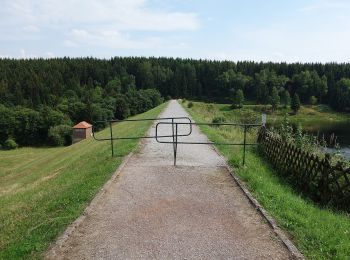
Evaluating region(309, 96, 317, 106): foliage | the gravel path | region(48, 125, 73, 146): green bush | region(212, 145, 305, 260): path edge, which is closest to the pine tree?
region(309, 96, 317, 106): foliage

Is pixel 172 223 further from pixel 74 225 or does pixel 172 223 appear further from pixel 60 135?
pixel 60 135

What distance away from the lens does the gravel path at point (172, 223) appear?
663 centimetres

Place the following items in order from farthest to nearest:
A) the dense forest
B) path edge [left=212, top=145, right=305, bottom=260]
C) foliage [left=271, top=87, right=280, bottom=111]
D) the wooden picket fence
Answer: foliage [left=271, top=87, right=280, bottom=111]
the dense forest
the wooden picket fence
path edge [left=212, top=145, right=305, bottom=260]

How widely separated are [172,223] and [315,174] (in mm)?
5156

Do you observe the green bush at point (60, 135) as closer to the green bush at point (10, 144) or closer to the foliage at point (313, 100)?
the green bush at point (10, 144)

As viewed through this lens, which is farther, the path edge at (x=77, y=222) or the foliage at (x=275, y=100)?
the foliage at (x=275, y=100)

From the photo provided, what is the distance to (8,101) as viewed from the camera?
96.1 meters

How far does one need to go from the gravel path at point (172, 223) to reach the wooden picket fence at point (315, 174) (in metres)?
2.21

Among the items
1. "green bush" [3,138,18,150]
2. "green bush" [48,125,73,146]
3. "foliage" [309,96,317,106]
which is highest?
"foliage" [309,96,317,106]

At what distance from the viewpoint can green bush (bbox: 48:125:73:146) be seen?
244ft

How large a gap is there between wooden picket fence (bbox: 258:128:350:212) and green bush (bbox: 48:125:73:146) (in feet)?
215

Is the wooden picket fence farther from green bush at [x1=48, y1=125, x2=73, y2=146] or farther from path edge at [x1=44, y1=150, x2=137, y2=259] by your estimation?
green bush at [x1=48, y1=125, x2=73, y2=146]

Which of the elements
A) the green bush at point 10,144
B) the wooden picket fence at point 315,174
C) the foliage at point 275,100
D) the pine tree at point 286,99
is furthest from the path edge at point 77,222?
the pine tree at point 286,99

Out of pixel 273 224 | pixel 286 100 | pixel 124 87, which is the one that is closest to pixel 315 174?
pixel 273 224
